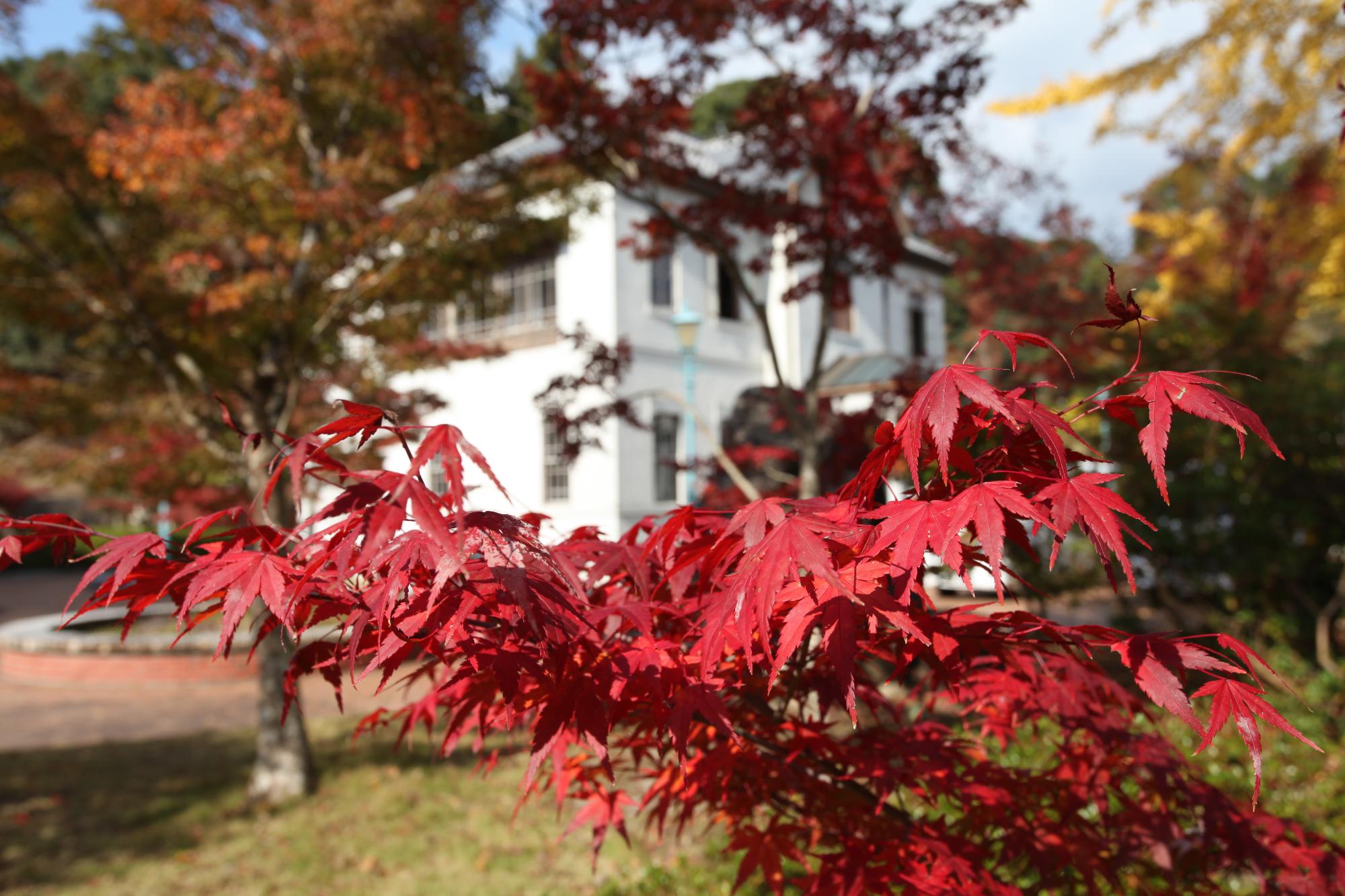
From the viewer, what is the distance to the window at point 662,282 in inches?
624

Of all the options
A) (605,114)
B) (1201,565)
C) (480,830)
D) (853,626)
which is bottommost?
(480,830)

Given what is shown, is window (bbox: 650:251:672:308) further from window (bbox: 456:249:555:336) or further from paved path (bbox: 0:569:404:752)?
paved path (bbox: 0:569:404:752)

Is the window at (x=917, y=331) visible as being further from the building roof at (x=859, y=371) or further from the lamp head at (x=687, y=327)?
the lamp head at (x=687, y=327)

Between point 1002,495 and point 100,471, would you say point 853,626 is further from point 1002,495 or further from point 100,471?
point 100,471

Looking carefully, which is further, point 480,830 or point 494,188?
point 494,188

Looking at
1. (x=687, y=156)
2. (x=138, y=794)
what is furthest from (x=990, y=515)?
(x=687, y=156)

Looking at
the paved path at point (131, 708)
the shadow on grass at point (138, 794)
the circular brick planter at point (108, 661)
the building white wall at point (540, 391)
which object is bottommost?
the paved path at point (131, 708)

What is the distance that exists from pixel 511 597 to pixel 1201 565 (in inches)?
359

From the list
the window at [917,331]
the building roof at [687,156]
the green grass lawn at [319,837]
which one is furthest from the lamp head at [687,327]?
the window at [917,331]

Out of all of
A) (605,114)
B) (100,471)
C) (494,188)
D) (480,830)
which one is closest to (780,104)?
(605,114)

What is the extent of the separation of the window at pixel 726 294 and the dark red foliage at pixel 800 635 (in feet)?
50.1

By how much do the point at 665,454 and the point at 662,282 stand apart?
3.13 meters

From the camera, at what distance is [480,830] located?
581 cm

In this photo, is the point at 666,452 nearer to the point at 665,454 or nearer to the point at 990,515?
the point at 665,454
